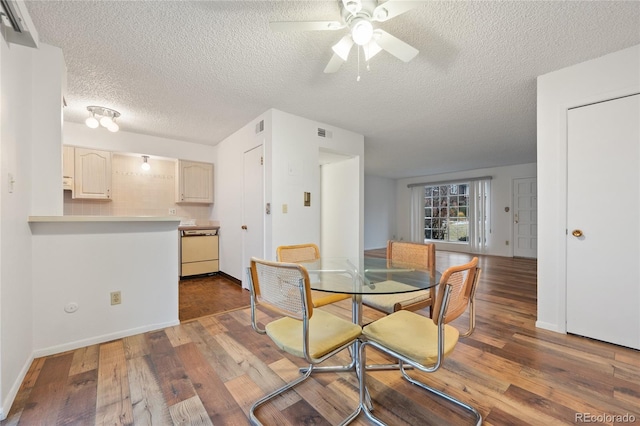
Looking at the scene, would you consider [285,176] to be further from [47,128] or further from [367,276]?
[47,128]

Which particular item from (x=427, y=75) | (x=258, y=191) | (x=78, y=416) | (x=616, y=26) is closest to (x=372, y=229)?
(x=258, y=191)

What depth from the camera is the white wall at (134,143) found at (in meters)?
3.67

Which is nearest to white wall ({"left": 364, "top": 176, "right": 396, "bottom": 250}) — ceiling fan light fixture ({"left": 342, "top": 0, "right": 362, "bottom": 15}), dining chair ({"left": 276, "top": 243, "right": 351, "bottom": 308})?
dining chair ({"left": 276, "top": 243, "right": 351, "bottom": 308})

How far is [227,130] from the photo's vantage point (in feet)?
13.0

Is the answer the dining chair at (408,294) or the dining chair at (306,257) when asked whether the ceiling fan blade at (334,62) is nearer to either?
the dining chair at (306,257)

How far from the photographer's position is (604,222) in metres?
2.13

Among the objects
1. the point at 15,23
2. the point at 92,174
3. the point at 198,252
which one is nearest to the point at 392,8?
the point at 15,23

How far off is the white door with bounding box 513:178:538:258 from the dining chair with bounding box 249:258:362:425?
6.64 meters

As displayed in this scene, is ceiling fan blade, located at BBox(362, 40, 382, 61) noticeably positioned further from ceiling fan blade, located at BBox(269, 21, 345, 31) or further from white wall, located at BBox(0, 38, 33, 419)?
white wall, located at BBox(0, 38, 33, 419)

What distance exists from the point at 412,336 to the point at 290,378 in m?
0.86

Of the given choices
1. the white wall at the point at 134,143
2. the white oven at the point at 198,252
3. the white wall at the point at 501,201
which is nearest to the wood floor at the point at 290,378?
the white oven at the point at 198,252

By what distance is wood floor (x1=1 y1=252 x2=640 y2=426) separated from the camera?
4.45 ft

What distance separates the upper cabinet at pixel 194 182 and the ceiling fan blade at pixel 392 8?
3885mm

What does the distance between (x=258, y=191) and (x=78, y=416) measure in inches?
97.7
